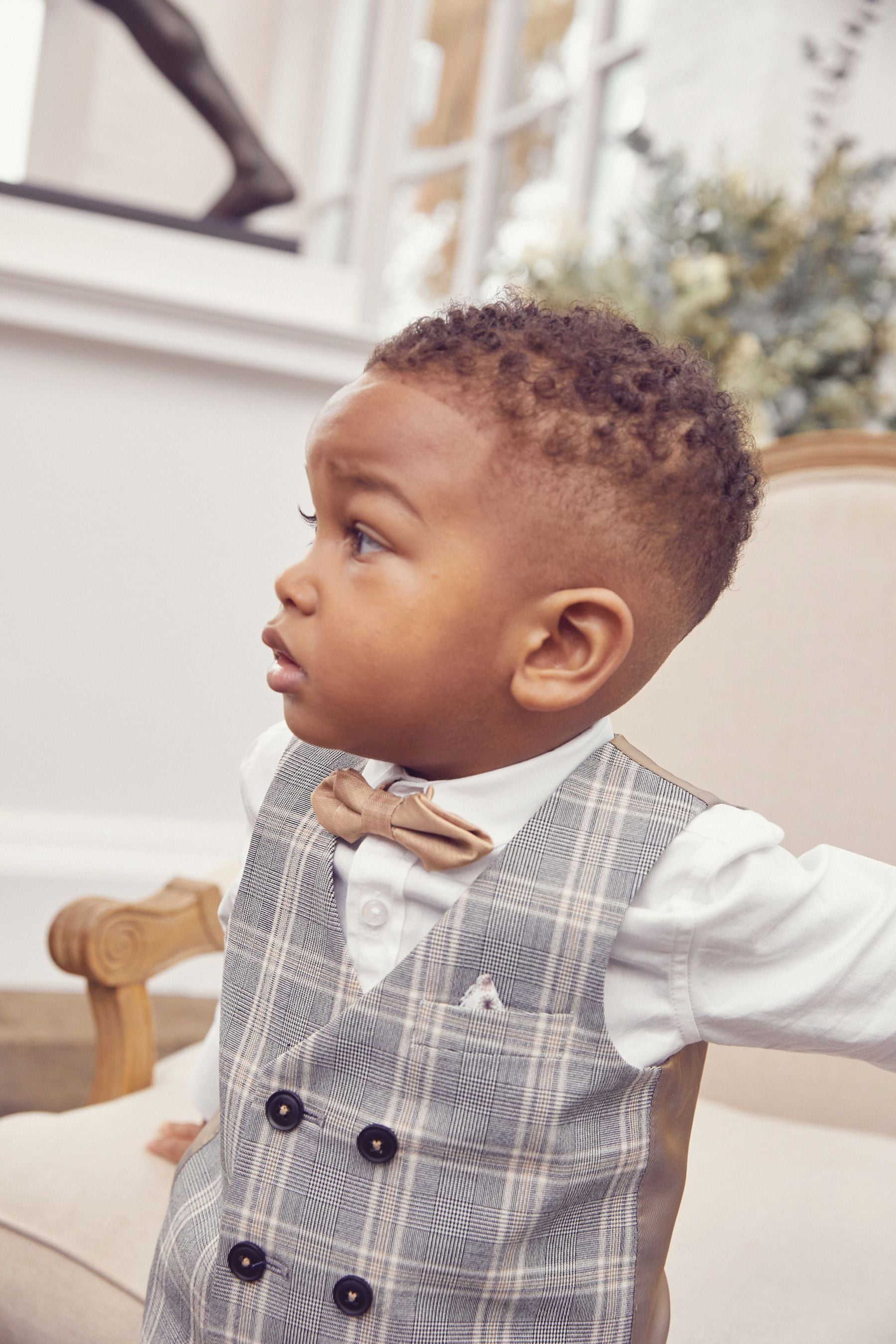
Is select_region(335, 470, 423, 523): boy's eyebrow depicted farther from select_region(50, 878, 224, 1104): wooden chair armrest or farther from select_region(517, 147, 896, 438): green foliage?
select_region(517, 147, 896, 438): green foliage

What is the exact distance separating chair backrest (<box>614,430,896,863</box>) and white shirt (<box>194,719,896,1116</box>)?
0.45 metres

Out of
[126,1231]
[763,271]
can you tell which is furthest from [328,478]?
[763,271]

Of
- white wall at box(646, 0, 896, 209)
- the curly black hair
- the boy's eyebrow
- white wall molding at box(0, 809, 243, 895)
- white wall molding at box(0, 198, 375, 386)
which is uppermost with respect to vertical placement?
white wall at box(646, 0, 896, 209)

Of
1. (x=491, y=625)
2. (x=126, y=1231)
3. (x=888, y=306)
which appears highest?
(x=888, y=306)

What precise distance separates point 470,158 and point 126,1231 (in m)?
3.55

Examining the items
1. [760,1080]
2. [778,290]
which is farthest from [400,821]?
[778,290]

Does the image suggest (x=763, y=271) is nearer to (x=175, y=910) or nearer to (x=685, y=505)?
(x=175, y=910)

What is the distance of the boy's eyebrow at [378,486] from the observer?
1.83 ft

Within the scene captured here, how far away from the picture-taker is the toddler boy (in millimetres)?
558

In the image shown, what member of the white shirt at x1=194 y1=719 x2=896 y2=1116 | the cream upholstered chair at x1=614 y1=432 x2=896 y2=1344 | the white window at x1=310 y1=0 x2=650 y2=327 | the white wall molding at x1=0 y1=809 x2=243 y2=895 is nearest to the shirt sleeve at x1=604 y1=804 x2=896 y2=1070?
the white shirt at x1=194 y1=719 x2=896 y2=1116

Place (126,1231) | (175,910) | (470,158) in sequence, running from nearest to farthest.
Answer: (126,1231)
(175,910)
(470,158)

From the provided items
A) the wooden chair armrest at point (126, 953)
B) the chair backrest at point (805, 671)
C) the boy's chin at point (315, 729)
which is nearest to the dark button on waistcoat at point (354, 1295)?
the boy's chin at point (315, 729)

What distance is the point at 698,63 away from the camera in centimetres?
277

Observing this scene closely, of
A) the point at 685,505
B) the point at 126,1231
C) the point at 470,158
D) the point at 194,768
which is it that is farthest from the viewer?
the point at 470,158
